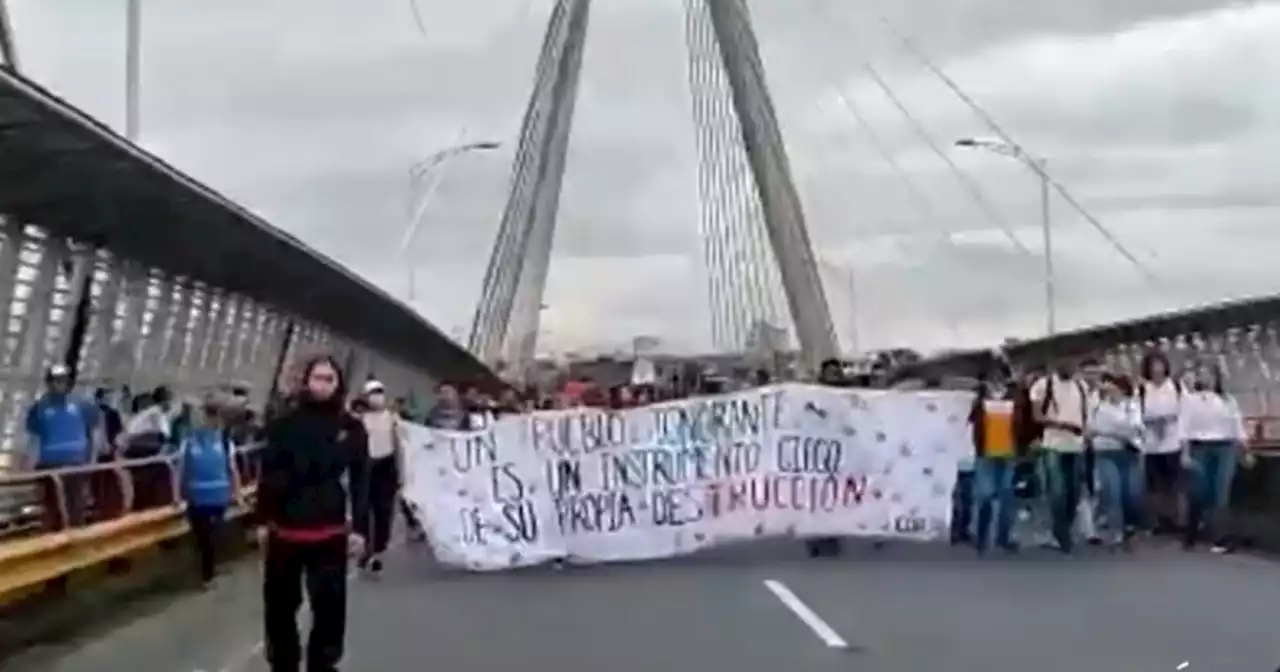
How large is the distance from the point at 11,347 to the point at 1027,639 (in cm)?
2326

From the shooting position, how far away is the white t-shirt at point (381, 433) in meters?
23.4

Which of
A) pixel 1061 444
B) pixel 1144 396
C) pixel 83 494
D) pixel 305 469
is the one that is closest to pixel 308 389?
pixel 305 469

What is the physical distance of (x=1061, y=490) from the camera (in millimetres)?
22984

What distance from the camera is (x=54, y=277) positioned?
3183 centimetres

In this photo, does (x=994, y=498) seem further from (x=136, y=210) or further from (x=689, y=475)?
(x=136, y=210)

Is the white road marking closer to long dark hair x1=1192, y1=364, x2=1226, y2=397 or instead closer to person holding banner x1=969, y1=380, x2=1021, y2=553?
person holding banner x1=969, y1=380, x2=1021, y2=553

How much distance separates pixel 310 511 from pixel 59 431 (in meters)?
10.2

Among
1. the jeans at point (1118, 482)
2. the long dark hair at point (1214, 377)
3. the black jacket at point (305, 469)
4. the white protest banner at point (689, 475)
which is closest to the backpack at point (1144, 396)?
the long dark hair at point (1214, 377)

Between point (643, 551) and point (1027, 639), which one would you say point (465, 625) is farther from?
point (643, 551)

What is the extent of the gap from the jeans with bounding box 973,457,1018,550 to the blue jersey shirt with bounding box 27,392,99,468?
7340mm

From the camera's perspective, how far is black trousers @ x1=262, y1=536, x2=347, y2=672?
38.3 ft

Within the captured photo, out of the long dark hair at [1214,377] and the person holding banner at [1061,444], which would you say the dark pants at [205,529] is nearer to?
the person holding banner at [1061,444]

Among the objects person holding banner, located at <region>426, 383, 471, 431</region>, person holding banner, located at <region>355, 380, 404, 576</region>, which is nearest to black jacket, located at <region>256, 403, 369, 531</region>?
person holding banner, located at <region>355, 380, 404, 576</region>

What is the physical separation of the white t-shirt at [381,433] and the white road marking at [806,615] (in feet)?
14.9
